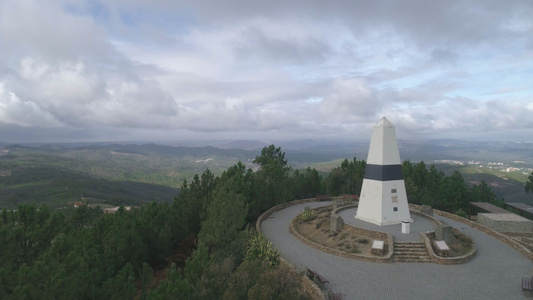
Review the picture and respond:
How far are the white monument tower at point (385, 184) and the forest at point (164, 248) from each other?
29.0 ft

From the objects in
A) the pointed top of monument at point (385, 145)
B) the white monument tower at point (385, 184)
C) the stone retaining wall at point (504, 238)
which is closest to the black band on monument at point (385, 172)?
the white monument tower at point (385, 184)

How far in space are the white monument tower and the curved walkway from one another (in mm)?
5121

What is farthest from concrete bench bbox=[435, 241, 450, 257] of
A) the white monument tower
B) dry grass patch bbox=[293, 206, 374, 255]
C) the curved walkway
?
the white monument tower

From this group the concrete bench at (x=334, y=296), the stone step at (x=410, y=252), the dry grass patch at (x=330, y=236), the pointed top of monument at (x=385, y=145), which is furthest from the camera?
the pointed top of monument at (x=385, y=145)

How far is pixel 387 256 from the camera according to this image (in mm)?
15117

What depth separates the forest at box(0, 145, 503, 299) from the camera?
7885mm

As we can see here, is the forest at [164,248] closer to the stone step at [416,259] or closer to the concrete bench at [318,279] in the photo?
the concrete bench at [318,279]

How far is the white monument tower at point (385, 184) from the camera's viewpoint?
65.9ft

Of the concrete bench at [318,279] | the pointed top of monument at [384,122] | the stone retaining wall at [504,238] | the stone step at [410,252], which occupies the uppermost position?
the pointed top of monument at [384,122]

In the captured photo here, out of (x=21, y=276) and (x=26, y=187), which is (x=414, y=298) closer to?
(x=21, y=276)

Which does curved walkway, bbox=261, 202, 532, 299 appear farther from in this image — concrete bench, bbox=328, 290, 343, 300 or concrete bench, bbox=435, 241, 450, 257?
concrete bench, bbox=435, 241, 450, 257

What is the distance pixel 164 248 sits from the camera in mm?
17547

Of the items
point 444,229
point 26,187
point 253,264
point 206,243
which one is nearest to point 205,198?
point 206,243

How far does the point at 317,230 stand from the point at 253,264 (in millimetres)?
11163
